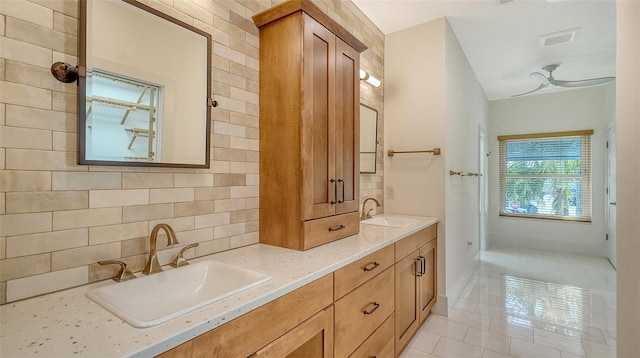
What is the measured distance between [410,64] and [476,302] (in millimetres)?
2543

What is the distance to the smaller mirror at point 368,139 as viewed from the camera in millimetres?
2650

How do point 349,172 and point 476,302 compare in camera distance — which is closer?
point 349,172

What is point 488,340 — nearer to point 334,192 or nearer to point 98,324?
point 334,192

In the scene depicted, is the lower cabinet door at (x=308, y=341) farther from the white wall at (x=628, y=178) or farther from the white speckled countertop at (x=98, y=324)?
the white wall at (x=628, y=178)

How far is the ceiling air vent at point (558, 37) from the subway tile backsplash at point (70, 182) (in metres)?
3.32

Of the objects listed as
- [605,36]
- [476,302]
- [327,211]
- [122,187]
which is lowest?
[476,302]

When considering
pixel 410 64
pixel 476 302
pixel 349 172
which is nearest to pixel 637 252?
pixel 349 172

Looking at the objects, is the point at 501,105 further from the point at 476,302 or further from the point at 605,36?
the point at 476,302

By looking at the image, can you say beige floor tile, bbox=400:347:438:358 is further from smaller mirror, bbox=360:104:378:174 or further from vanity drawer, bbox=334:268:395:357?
smaller mirror, bbox=360:104:378:174

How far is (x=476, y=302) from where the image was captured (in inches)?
117

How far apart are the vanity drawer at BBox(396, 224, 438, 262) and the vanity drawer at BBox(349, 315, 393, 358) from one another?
413 millimetres

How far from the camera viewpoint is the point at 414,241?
2.16 meters

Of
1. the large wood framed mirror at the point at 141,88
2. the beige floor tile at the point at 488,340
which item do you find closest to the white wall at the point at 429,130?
the beige floor tile at the point at 488,340

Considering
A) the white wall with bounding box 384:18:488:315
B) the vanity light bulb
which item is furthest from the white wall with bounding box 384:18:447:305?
the vanity light bulb
